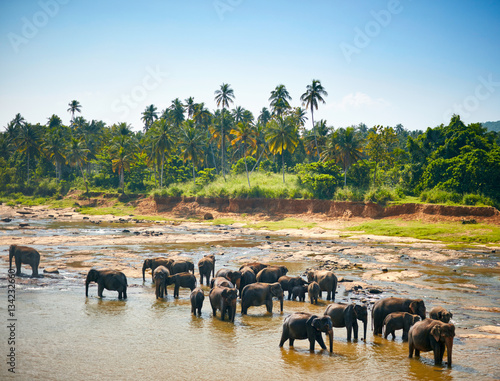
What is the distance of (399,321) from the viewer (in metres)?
13.6

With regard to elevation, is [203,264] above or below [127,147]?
below

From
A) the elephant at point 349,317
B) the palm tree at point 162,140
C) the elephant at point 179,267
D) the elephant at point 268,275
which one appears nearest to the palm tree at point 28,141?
the palm tree at point 162,140

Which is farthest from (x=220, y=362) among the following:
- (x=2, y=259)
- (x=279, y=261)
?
(x=2, y=259)

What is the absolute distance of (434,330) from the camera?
11523 millimetres

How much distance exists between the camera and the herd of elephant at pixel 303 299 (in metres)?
12.0

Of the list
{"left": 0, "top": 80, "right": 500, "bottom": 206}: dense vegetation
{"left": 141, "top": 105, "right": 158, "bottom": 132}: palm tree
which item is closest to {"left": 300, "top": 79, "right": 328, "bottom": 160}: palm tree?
{"left": 0, "top": 80, "right": 500, "bottom": 206}: dense vegetation

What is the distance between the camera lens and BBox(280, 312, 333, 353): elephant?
41.1 ft

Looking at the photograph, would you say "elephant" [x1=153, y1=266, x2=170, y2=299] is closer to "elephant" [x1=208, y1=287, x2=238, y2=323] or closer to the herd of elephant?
the herd of elephant

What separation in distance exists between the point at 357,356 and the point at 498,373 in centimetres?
369

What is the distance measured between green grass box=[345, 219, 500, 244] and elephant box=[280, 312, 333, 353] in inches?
1321

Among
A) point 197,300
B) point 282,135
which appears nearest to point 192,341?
point 197,300

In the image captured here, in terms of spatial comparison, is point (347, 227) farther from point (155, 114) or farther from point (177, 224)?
point (155, 114)

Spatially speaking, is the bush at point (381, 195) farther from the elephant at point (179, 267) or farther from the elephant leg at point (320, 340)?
the elephant leg at point (320, 340)

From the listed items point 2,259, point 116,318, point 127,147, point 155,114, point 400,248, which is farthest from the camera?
point 155,114
